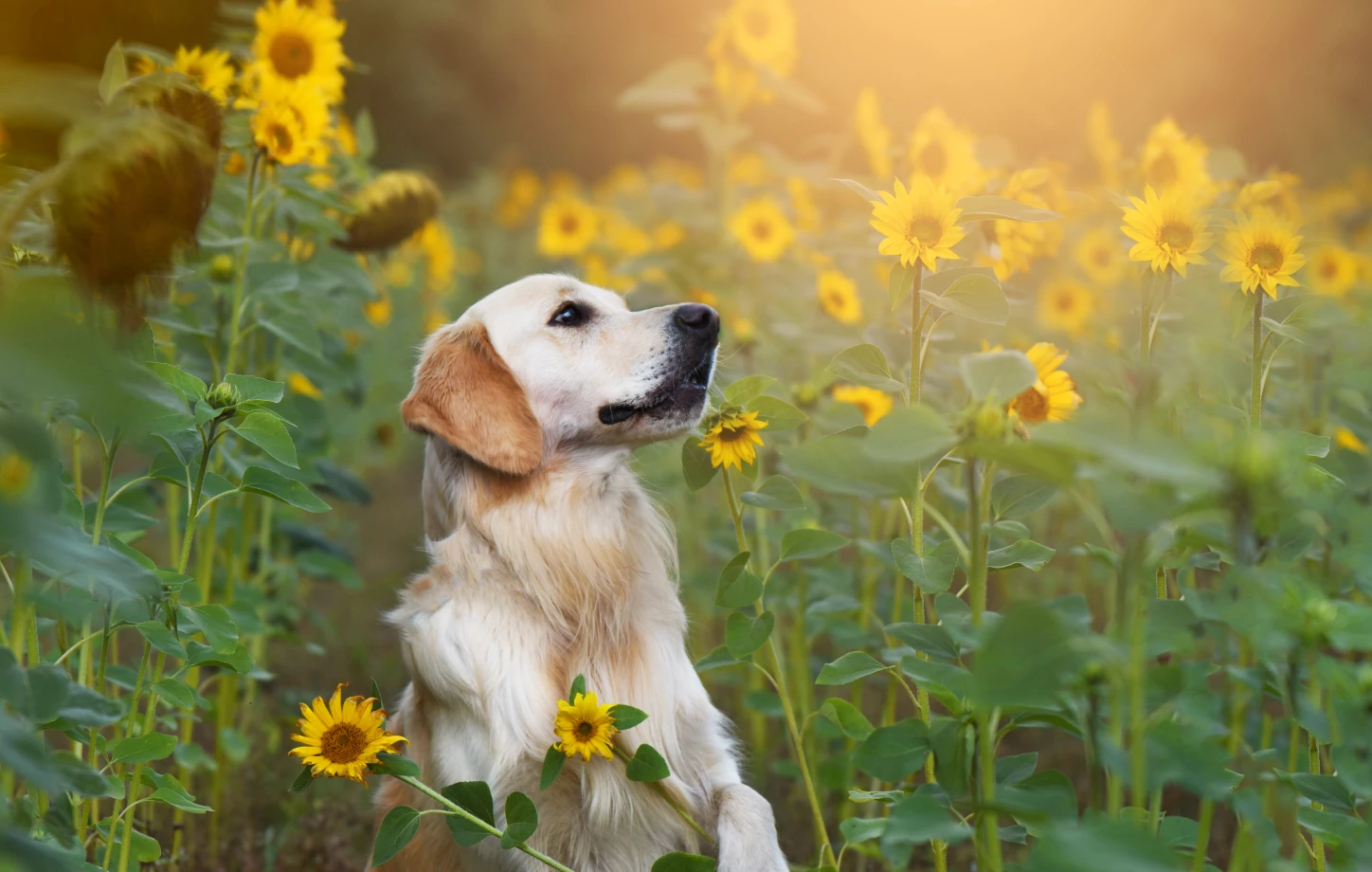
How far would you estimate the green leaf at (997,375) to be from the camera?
111 centimetres

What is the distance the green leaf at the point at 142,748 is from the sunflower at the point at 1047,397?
1.37 metres

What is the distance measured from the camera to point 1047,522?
14.3ft

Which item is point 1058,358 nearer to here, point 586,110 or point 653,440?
point 653,440

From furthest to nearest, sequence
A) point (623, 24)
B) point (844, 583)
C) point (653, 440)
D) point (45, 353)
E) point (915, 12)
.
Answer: point (623, 24) → point (915, 12) → point (844, 583) → point (653, 440) → point (45, 353)

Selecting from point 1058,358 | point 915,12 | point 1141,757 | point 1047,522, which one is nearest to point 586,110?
point 915,12

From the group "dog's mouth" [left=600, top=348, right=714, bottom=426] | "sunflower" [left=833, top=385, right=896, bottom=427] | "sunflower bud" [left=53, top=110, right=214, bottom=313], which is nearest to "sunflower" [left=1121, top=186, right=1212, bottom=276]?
"dog's mouth" [left=600, top=348, right=714, bottom=426]

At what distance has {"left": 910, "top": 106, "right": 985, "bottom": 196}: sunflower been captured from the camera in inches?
115

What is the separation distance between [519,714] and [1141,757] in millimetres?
1104

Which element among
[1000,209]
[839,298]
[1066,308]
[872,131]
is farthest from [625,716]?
[1066,308]

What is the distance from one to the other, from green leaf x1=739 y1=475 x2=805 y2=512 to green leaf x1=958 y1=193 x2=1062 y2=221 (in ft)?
1.65

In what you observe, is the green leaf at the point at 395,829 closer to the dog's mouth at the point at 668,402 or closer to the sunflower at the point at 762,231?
the dog's mouth at the point at 668,402

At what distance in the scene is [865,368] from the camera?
5.59ft

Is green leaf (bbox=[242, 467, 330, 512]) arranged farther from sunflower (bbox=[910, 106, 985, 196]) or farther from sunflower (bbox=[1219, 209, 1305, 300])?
sunflower (bbox=[910, 106, 985, 196])

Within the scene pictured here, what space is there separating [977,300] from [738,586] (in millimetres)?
571
